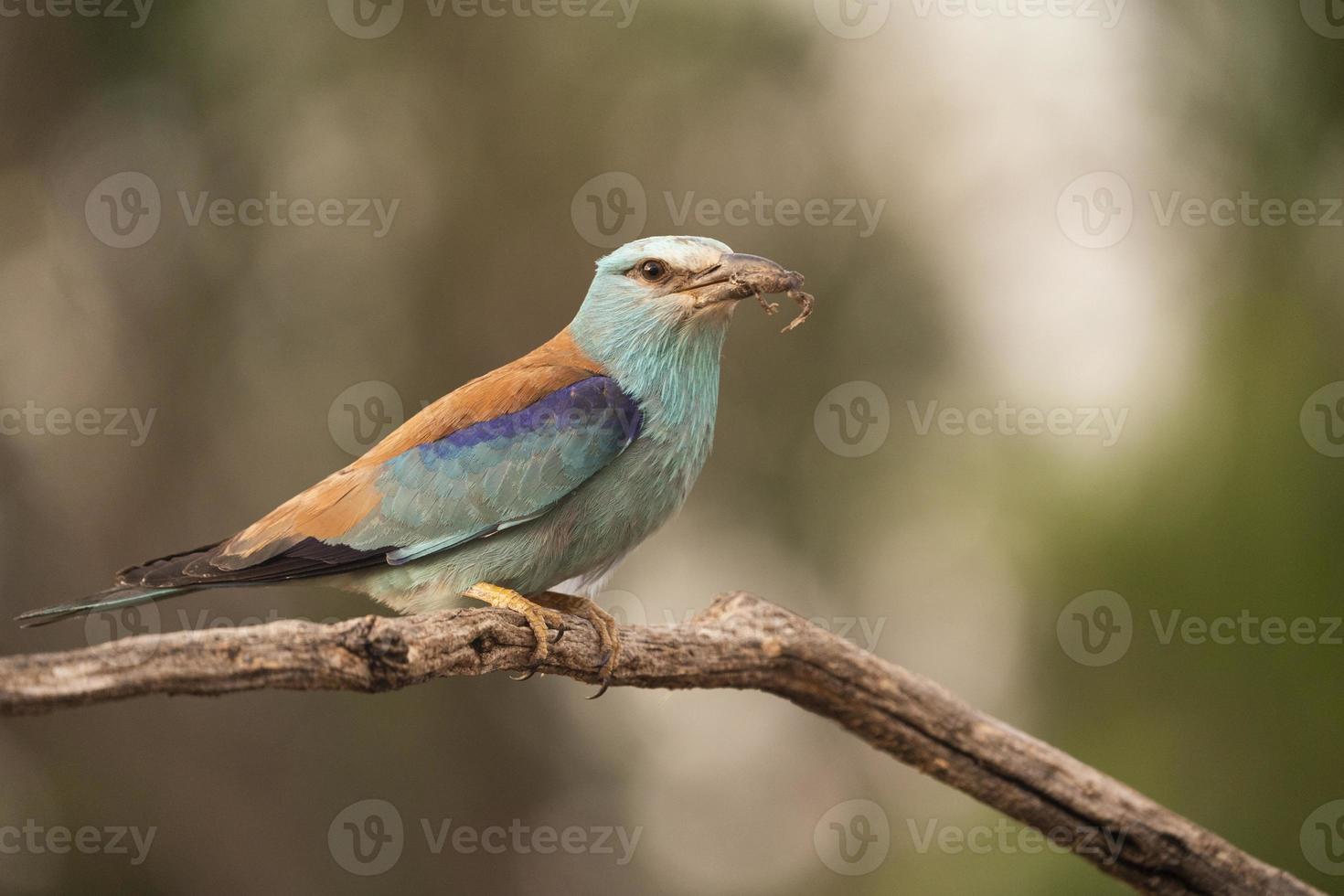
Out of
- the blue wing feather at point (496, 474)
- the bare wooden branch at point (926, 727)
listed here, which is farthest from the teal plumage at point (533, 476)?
the bare wooden branch at point (926, 727)

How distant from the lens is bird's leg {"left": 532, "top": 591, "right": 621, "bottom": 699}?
335 cm

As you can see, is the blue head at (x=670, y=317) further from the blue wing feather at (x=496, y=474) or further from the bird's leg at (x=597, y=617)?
the bird's leg at (x=597, y=617)

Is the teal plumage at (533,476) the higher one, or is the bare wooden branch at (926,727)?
the teal plumage at (533,476)

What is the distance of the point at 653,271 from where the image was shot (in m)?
3.90

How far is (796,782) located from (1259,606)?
231cm

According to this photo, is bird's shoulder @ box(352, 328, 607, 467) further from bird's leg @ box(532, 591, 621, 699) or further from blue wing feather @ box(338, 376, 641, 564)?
bird's leg @ box(532, 591, 621, 699)

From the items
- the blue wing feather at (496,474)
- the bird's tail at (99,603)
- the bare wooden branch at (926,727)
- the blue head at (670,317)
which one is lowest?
the bird's tail at (99,603)

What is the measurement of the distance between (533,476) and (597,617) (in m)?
0.44

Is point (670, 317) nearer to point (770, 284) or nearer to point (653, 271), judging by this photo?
point (653, 271)

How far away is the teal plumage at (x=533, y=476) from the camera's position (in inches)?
139

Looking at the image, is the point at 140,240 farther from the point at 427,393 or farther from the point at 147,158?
the point at 427,393

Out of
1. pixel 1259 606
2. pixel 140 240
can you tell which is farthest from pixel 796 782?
pixel 140 240

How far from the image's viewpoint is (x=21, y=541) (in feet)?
17.4

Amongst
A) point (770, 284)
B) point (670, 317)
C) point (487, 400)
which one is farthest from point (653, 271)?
point (487, 400)
